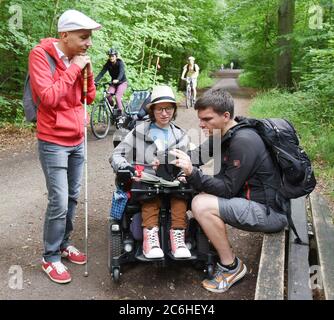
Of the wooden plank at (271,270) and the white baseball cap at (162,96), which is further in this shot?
the white baseball cap at (162,96)

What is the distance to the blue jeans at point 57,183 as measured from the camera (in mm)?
3492

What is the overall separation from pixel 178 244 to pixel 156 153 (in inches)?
34.4

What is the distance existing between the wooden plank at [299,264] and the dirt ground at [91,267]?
399mm

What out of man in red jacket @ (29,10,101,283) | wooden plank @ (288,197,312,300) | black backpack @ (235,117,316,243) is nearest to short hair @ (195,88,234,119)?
black backpack @ (235,117,316,243)

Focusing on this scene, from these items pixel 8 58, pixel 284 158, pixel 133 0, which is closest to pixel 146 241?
pixel 284 158

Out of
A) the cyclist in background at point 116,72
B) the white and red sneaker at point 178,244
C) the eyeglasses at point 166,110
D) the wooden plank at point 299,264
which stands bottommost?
the wooden plank at point 299,264

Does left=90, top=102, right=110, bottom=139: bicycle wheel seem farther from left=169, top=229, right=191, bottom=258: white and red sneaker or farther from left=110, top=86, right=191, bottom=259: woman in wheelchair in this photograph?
left=169, top=229, right=191, bottom=258: white and red sneaker

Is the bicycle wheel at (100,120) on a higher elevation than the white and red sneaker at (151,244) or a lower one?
higher

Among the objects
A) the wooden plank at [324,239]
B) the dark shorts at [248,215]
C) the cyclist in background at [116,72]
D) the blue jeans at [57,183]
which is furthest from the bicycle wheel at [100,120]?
the dark shorts at [248,215]

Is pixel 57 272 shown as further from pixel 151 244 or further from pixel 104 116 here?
pixel 104 116

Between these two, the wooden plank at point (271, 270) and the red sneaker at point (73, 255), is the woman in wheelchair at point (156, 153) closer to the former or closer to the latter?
the wooden plank at point (271, 270)

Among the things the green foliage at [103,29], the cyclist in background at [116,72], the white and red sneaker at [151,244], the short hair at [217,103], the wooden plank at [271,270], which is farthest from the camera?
the cyclist in background at [116,72]
